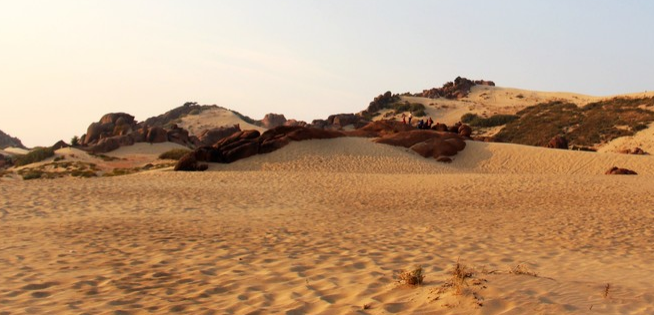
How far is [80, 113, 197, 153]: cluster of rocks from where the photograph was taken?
1891 inches

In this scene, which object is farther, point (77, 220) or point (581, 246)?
point (77, 220)

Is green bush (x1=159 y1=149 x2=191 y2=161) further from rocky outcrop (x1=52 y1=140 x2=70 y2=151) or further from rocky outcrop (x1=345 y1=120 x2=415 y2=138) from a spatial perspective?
rocky outcrop (x1=345 y1=120 x2=415 y2=138)

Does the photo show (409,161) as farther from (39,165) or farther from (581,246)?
(39,165)

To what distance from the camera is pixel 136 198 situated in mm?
19094

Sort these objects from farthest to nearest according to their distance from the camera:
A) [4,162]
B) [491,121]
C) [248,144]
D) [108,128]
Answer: [491,121]
[108,128]
[4,162]
[248,144]

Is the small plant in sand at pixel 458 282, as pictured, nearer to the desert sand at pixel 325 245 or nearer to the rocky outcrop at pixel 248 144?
the desert sand at pixel 325 245

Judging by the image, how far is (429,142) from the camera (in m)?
36.7

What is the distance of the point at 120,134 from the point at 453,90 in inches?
2297

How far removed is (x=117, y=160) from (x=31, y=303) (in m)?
39.0

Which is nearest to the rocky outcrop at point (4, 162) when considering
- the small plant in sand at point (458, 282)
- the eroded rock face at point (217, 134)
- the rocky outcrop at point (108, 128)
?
the rocky outcrop at point (108, 128)

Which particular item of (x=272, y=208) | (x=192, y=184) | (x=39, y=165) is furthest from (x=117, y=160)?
(x=272, y=208)

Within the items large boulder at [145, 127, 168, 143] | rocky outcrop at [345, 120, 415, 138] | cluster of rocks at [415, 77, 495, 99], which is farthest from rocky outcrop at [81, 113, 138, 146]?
cluster of rocks at [415, 77, 495, 99]

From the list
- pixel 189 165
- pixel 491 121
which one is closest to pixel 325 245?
pixel 189 165

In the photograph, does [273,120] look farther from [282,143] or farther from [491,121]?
[282,143]
